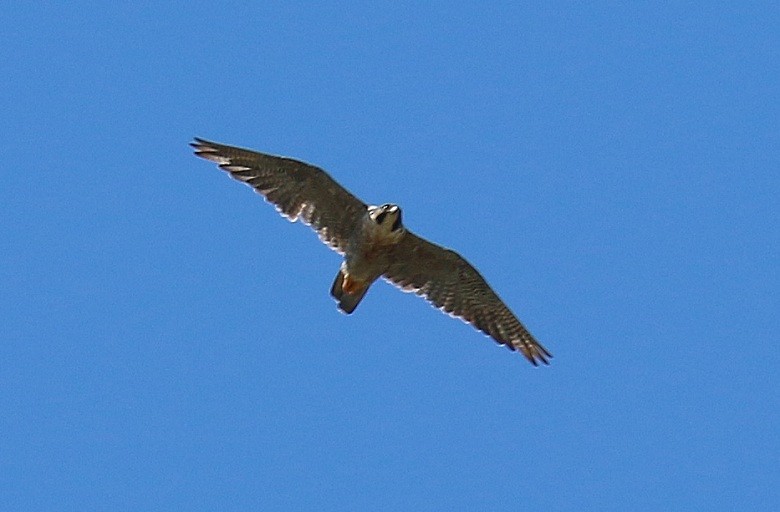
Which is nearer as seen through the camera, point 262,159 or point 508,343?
point 262,159

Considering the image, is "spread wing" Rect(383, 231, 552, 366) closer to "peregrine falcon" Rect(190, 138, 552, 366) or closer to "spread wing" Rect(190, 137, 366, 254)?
"peregrine falcon" Rect(190, 138, 552, 366)

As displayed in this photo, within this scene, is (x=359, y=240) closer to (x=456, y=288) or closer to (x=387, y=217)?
(x=387, y=217)

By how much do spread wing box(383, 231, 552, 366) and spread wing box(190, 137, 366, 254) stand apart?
750mm

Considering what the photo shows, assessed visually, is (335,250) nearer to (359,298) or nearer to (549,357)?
(359,298)

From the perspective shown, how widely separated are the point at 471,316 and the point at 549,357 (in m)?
1.14

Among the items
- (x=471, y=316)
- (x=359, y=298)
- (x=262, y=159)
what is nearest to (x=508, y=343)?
(x=471, y=316)

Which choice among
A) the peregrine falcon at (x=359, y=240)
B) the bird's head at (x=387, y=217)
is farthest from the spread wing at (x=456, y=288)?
the bird's head at (x=387, y=217)

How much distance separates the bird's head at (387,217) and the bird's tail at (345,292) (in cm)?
94

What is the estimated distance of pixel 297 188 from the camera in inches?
741

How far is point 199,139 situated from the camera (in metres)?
18.6

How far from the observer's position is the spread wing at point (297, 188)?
18.6 meters

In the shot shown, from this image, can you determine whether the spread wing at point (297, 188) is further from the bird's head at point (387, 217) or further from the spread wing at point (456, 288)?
the spread wing at point (456, 288)

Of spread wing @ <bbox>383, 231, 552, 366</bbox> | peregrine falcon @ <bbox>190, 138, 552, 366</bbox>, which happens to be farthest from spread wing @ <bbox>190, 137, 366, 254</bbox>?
spread wing @ <bbox>383, 231, 552, 366</bbox>

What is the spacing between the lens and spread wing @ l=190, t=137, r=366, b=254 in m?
18.6
